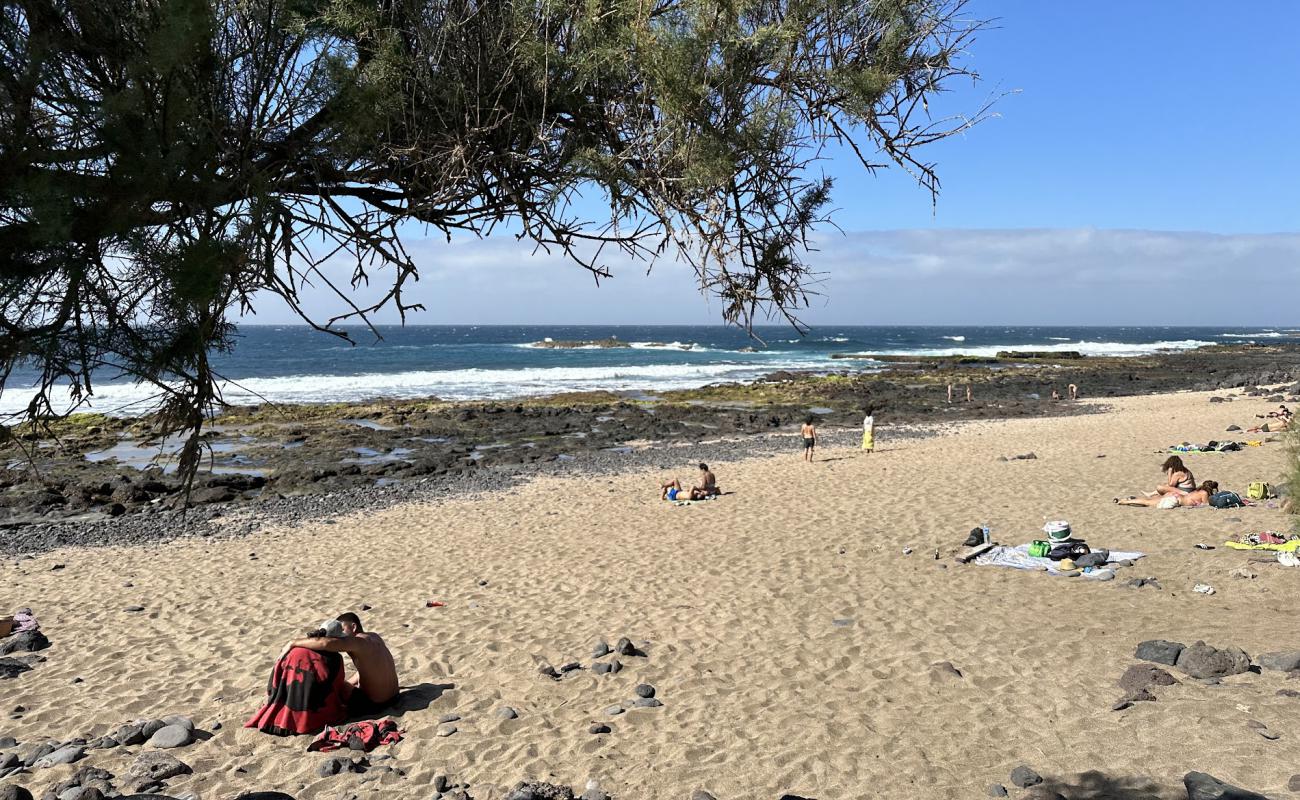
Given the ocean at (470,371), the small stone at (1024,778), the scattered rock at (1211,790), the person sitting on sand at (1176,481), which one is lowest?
the small stone at (1024,778)

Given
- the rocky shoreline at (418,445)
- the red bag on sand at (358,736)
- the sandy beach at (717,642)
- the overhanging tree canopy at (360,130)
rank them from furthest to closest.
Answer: the rocky shoreline at (418,445)
the red bag on sand at (358,736)
the sandy beach at (717,642)
the overhanging tree canopy at (360,130)

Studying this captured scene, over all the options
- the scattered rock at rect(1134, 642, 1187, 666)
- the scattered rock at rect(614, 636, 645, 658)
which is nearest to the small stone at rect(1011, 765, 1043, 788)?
the scattered rock at rect(1134, 642, 1187, 666)

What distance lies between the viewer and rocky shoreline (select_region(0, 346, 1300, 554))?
13.7 metres

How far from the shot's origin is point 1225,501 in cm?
1035

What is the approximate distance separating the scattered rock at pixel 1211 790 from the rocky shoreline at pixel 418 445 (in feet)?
16.3

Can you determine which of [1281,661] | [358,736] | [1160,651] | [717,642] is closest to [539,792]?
[358,736]

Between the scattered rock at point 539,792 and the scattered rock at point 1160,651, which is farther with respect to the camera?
the scattered rock at point 1160,651

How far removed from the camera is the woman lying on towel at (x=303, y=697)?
5.36 meters

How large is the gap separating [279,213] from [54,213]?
54 cm

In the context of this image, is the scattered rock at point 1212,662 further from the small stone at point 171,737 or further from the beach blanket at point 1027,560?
the small stone at point 171,737

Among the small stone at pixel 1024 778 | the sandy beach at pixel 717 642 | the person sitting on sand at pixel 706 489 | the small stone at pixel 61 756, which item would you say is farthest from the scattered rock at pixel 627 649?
the person sitting on sand at pixel 706 489

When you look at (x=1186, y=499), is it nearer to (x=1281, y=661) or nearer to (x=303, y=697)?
(x=1281, y=661)

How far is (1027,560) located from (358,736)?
6.57 metres

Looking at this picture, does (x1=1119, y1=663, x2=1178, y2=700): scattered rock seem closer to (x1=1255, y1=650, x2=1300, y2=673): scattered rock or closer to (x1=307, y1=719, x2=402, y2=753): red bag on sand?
(x1=1255, y1=650, x2=1300, y2=673): scattered rock
